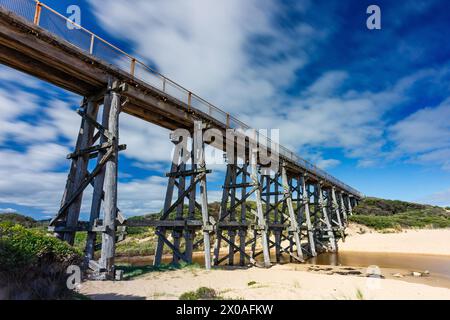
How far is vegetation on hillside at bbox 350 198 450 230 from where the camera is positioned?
3114 centimetres

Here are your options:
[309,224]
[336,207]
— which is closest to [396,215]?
[336,207]

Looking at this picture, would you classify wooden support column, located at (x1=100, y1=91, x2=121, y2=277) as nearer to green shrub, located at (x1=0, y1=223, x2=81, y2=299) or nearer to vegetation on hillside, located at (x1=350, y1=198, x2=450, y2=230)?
green shrub, located at (x1=0, y1=223, x2=81, y2=299)

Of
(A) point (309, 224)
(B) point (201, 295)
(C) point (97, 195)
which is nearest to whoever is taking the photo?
(B) point (201, 295)

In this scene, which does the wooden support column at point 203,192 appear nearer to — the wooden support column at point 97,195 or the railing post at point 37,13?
the wooden support column at point 97,195

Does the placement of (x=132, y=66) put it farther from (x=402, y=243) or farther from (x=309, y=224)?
(x=402, y=243)

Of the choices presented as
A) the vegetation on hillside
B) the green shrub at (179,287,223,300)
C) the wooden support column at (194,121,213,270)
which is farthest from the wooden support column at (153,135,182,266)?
the vegetation on hillside

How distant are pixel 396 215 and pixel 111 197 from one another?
4044 centimetres

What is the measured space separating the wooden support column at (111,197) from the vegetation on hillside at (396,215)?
30911 millimetres

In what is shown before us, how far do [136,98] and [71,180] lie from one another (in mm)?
3428

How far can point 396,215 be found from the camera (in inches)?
1474

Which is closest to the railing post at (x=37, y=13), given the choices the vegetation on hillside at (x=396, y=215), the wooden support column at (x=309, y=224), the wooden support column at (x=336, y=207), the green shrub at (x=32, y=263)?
the green shrub at (x=32, y=263)

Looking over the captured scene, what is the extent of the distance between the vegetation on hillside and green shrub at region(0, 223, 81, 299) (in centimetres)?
3232
